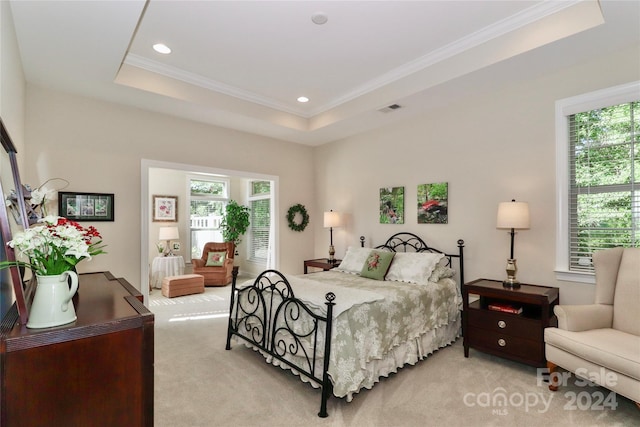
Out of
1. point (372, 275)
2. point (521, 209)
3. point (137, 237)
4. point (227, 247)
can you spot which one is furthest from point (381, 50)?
point (227, 247)

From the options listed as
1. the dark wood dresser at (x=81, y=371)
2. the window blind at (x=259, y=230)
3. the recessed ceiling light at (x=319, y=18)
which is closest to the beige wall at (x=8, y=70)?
the dark wood dresser at (x=81, y=371)

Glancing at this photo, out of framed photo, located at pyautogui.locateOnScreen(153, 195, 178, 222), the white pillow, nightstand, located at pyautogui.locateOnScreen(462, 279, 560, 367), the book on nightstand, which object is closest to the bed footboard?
the white pillow

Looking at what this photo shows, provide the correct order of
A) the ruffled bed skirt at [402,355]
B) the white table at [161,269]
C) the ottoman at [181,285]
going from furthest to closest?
the white table at [161,269] < the ottoman at [181,285] < the ruffled bed skirt at [402,355]

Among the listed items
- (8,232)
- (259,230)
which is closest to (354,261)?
(8,232)

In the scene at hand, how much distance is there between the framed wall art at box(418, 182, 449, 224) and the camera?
4117mm

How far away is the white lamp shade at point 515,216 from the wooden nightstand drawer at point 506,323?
0.84 meters

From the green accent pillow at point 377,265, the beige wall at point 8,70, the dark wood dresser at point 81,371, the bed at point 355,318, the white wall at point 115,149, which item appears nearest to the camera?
the dark wood dresser at point 81,371

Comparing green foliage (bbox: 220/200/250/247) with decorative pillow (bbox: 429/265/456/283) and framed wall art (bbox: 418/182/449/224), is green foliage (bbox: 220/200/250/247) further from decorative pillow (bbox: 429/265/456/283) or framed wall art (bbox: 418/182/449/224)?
decorative pillow (bbox: 429/265/456/283)

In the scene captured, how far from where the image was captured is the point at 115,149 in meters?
3.93

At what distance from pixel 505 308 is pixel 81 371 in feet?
10.7

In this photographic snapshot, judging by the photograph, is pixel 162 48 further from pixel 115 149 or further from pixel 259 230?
pixel 259 230

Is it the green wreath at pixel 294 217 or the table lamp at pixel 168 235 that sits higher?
the green wreath at pixel 294 217

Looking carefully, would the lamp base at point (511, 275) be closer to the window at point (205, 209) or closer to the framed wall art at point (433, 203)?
the framed wall art at point (433, 203)

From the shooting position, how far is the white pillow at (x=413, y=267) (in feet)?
11.7
